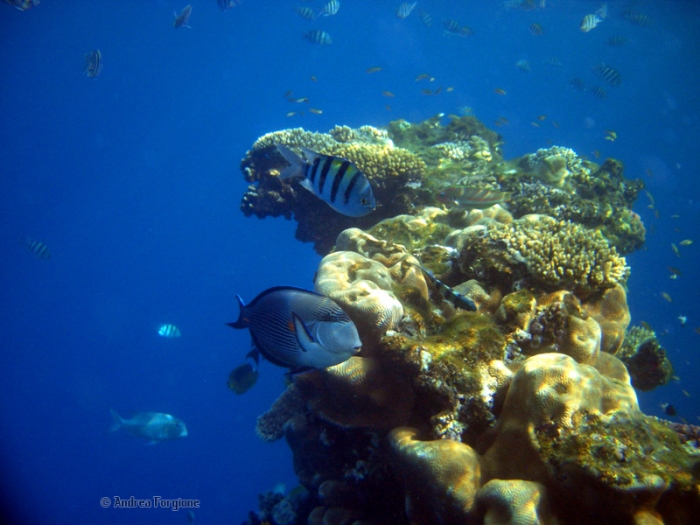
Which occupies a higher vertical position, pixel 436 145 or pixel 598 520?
pixel 436 145

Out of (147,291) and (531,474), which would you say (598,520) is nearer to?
(531,474)

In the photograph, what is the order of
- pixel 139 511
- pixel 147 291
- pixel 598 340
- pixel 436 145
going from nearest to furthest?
pixel 598 340
pixel 436 145
pixel 139 511
pixel 147 291

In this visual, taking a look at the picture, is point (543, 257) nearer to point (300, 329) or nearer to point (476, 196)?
point (476, 196)

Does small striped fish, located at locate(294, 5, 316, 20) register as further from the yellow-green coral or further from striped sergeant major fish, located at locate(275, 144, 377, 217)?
striped sergeant major fish, located at locate(275, 144, 377, 217)

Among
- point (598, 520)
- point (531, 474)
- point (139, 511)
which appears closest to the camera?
point (598, 520)

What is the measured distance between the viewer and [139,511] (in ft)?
154

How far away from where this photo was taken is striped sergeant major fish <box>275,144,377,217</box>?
2.63 meters

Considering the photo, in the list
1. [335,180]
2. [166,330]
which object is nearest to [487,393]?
[335,180]

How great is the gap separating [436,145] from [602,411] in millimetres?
8625

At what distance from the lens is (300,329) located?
1.64 meters

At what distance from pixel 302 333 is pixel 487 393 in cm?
199

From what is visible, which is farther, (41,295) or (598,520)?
(41,295)

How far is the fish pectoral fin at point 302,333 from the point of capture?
164 centimetres

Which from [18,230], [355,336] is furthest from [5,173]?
[355,336]
